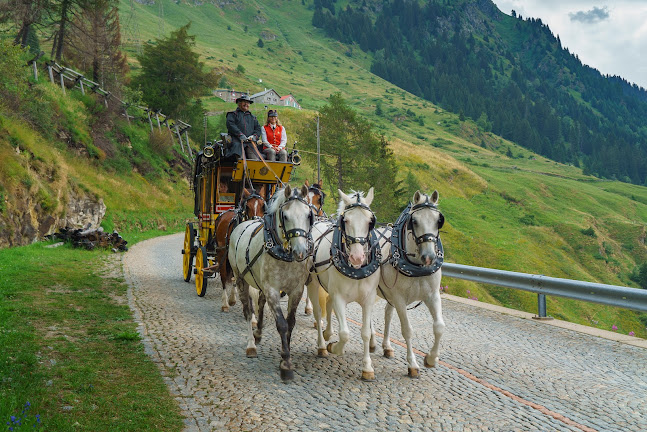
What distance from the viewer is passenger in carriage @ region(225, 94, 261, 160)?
34.0 ft

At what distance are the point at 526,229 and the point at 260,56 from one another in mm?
149268

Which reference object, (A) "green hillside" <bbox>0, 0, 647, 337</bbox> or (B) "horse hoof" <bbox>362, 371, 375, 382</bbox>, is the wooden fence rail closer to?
(A) "green hillside" <bbox>0, 0, 647, 337</bbox>

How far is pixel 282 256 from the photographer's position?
6.47 m

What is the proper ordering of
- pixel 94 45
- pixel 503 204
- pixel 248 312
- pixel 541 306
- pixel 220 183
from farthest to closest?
pixel 503 204, pixel 94 45, pixel 220 183, pixel 541 306, pixel 248 312

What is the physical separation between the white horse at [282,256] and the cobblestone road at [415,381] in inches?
22.7

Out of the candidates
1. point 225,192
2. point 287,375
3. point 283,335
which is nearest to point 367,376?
point 287,375

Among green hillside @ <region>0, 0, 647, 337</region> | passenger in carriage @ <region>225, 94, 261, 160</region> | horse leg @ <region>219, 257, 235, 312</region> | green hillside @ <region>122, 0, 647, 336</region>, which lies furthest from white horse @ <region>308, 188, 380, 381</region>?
green hillside @ <region>122, 0, 647, 336</region>

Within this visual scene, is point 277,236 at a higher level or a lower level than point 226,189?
lower

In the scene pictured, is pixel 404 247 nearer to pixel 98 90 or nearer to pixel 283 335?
pixel 283 335

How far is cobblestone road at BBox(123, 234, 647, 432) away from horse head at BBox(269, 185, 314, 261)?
1.53 m

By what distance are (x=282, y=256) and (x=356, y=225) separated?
1.05m

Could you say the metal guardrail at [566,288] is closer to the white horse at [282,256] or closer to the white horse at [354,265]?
the white horse at [354,265]

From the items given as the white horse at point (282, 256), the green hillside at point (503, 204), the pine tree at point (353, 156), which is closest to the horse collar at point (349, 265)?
the white horse at point (282, 256)

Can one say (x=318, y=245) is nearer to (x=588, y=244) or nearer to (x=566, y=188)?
(x=588, y=244)
